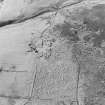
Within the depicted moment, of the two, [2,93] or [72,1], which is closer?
[2,93]


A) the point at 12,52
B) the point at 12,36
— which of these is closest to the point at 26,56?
the point at 12,52

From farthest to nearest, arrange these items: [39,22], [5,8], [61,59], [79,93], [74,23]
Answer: [5,8], [39,22], [74,23], [61,59], [79,93]

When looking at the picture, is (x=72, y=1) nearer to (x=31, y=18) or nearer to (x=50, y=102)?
(x=31, y=18)

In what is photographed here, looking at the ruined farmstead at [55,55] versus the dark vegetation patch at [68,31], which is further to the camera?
the dark vegetation patch at [68,31]

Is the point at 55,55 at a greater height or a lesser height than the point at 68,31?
lesser

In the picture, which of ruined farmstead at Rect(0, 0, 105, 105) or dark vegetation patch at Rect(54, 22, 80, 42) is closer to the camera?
ruined farmstead at Rect(0, 0, 105, 105)

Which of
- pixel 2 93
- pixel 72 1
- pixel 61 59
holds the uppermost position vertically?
pixel 72 1

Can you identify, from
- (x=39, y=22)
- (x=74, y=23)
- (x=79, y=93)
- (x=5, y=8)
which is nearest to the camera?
(x=79, y=93)

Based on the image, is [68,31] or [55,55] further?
[68,31]
